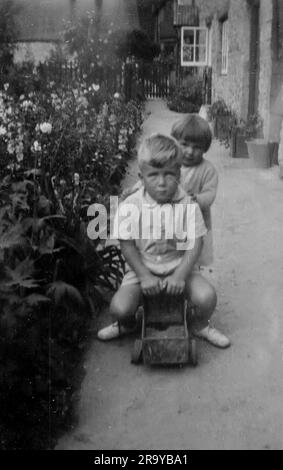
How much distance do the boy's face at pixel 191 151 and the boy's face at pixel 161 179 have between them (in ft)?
1.52

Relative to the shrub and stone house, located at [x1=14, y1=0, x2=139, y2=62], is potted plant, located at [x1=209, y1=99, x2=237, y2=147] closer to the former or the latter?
the shrub

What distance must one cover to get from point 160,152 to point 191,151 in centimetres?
60

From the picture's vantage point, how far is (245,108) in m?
12.0

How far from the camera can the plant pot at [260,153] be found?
31.7ft

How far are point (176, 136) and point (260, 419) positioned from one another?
1.72 m

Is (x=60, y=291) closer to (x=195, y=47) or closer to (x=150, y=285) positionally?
(x=150, y=285)

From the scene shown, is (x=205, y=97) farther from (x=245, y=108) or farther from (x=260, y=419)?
(x=260, y=419)

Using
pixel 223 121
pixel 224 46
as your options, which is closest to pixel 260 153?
pixel 223 121

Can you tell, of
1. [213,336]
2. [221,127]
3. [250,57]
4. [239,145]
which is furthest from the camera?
[221,127]

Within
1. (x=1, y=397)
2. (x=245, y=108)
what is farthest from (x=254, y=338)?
(x=245, y=108)

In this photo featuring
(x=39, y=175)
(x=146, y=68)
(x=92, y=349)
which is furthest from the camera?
(x=146, y=68)

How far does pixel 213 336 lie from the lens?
11.9 ft

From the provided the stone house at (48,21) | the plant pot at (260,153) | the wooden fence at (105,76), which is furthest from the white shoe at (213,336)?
the stone house at (48,21)

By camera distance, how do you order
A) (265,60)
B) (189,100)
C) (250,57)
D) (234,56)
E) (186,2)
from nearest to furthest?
(265,60) < (250,57) < (234,56) < (189,100) < (186,2)
